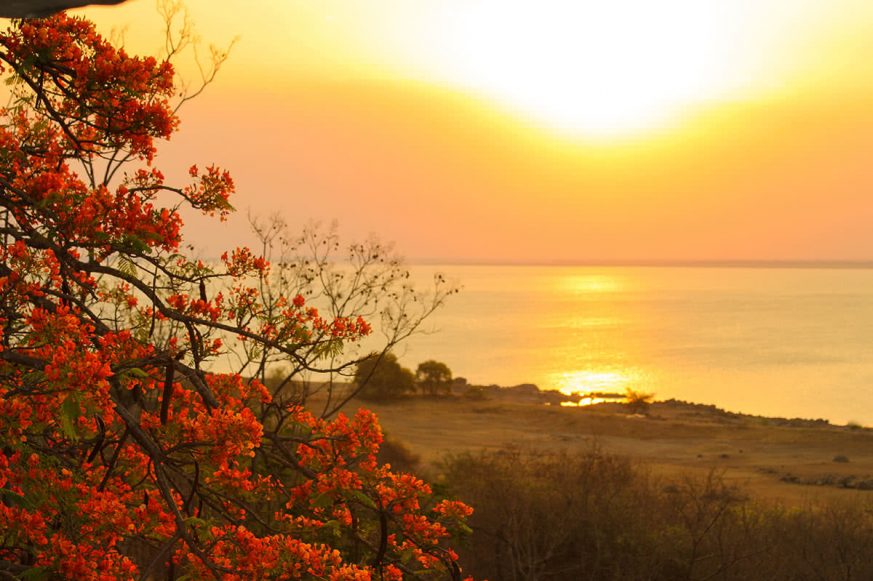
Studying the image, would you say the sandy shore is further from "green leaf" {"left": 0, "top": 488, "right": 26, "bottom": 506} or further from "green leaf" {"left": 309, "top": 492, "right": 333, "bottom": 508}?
"green leaf" {"left": 0, "top": 488, "right": 26, "bottom": 506}

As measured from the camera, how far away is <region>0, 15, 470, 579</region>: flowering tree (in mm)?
4125

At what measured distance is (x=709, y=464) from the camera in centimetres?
3353

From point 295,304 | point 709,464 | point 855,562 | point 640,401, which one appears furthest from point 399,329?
point 640,401

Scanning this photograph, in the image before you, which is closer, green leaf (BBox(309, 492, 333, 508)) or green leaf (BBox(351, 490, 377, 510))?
green leaf (BBox(351, 490, 377, 510))

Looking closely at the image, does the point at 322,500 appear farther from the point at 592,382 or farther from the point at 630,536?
the point at 592,382

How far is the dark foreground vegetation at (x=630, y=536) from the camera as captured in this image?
14.1m

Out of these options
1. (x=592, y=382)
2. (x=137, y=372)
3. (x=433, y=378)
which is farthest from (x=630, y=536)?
(x=592, y=382)

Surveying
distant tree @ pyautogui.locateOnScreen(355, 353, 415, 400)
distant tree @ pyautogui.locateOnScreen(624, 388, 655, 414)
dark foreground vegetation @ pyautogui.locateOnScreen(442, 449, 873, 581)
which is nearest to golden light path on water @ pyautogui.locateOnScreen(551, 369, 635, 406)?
distant tree @ pyautogui.locateOnScreen(624, 388, 655, 414)

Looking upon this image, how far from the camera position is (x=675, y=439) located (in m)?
41.9

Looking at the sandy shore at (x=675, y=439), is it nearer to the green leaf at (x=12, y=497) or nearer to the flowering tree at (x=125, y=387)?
the flowering tree at (x=125, y=387)

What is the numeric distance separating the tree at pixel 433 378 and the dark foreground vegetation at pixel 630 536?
3803cm

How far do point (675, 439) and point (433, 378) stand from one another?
18.6 metres

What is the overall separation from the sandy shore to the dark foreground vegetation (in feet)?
30.1

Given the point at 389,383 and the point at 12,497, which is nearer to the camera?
the point at 12,497
